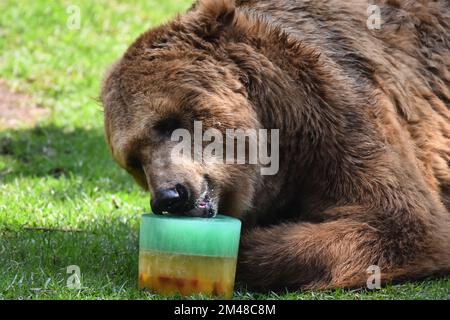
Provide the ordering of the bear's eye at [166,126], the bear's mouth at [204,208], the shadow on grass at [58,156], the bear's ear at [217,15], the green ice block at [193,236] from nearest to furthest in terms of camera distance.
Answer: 1. the green ice block at [193,236]
2. the bear's mouth at [204,208]
3. the bear's eye at [166,126]
4. the bear's ear at [217,15]
5. the shadow on grass at [58,156]

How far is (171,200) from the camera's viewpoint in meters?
4.86

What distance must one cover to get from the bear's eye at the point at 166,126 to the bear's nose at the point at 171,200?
1.29 feet

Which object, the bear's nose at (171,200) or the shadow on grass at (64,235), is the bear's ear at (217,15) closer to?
the bear's nose at (171,200)

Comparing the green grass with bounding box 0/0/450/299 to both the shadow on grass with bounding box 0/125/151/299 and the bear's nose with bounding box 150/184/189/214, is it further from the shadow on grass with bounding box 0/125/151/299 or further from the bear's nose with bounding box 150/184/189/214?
the bear's nose with bounding box 150/184/189/214

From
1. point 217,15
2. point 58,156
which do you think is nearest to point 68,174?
point 58,156

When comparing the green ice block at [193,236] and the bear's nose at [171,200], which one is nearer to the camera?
the green ice block at [193,236]

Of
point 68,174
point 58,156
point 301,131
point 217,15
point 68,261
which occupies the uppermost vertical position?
point 217,15

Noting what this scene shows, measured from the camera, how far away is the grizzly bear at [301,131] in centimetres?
507

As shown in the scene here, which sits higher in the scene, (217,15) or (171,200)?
(217,15)

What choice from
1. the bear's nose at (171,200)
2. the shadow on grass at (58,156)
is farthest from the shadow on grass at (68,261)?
the shadow on grass at (58,156)

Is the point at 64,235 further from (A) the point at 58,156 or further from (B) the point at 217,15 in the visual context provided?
(A) the point at 58,156

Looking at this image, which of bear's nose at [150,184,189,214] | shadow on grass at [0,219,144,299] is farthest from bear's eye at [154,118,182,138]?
shadow on grass at [0,219,144,299]

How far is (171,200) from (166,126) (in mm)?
515

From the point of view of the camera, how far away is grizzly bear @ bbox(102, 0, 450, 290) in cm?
507
